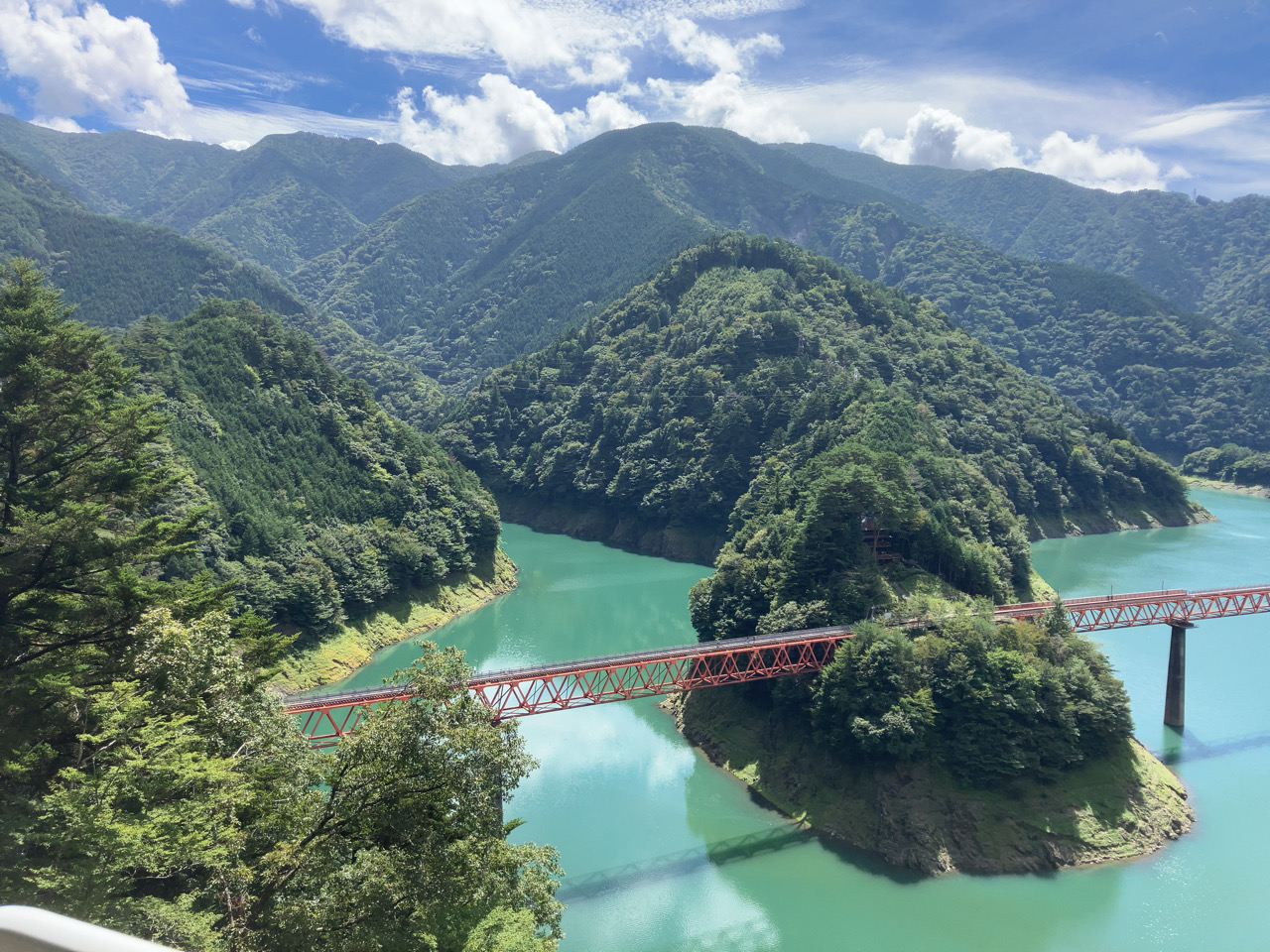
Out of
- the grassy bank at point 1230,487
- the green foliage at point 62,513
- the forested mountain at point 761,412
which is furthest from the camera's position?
the grassy bank at point 1230,487

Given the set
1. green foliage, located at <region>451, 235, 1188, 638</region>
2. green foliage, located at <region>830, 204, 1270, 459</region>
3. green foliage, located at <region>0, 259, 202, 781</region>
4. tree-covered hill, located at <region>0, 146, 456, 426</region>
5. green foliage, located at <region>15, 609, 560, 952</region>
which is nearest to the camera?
green foliage, located at <region>15, 609, 560, 952</region>

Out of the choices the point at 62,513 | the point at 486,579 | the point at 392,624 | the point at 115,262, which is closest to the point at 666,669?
the point at 62,513

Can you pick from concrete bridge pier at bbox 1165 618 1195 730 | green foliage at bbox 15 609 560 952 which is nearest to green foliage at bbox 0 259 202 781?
green foliage at bbox 15 609 560 952

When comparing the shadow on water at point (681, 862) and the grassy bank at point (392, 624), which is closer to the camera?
the shadow on water at point (681, 862)

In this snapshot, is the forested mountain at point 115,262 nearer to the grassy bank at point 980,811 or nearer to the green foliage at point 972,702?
the green foliage at point 972,702

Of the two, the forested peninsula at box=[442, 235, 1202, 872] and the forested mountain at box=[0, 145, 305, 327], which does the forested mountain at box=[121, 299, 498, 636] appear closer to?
the forested peninsula at box=[442, 235, 1202, 872]

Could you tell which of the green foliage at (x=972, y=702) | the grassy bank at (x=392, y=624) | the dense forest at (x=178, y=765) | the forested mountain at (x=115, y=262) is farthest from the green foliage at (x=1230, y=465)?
the forested mountain at (x=115, y=262)

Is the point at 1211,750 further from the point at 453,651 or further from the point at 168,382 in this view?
the point at 168,382
